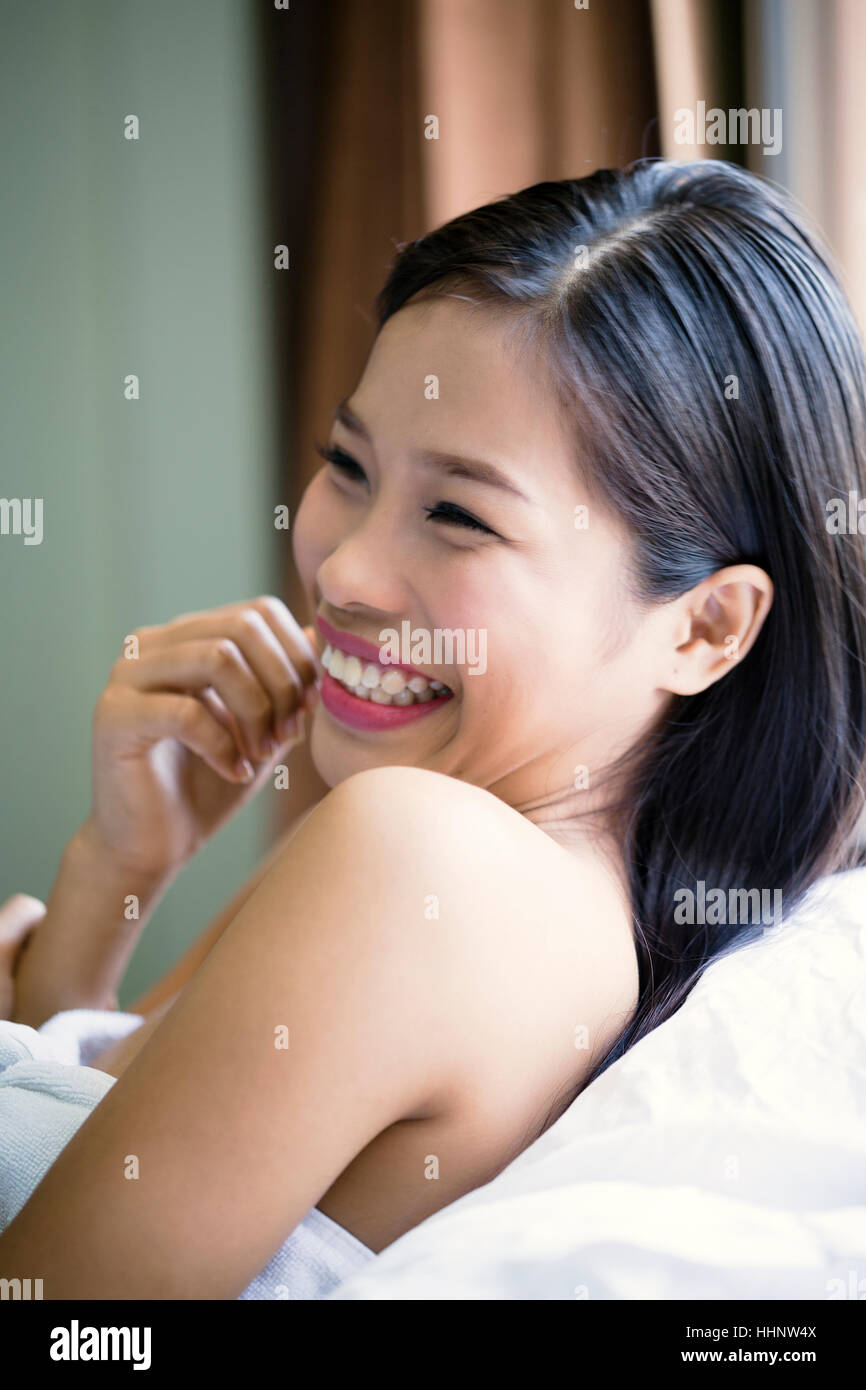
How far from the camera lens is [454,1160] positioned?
71cm

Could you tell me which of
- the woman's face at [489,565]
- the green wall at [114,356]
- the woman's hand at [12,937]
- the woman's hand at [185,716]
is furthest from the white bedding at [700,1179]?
the green wall at [114,356]

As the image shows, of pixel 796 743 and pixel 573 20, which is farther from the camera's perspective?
pixel 573 20

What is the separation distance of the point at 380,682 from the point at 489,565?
153 mm

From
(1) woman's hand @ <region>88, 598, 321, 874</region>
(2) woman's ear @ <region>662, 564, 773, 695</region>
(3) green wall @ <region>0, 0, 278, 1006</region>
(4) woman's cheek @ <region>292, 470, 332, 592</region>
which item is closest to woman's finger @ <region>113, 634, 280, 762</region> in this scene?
(1) woman's hand @ <region>88, 598, 321, 874</region>

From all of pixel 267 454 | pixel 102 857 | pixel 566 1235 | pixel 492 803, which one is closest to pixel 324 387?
pixel 267 454

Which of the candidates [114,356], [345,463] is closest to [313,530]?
[345,463]

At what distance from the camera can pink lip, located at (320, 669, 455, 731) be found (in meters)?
0.94

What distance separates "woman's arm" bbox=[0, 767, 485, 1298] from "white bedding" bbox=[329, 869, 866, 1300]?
0.23 ft

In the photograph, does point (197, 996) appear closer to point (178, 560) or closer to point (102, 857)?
point (102, 857)

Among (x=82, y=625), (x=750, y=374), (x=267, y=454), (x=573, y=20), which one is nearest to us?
(x=750, y=374)

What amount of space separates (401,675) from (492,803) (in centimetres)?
23

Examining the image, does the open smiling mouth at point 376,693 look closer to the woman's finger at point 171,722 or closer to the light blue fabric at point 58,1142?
the woman's finger at point 171,722

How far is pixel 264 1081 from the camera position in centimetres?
60

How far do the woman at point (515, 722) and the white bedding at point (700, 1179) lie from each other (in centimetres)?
6
